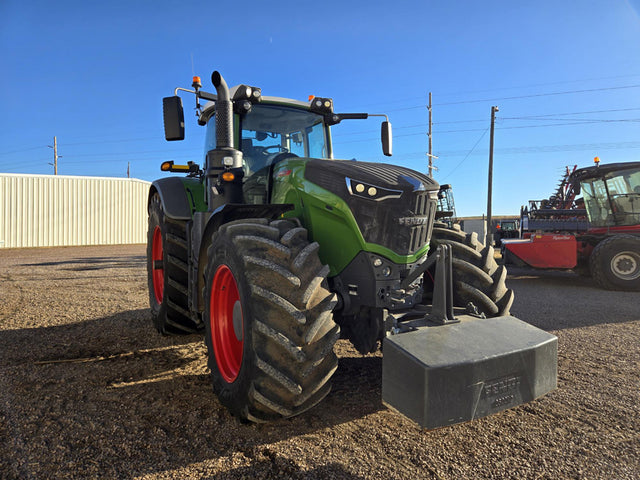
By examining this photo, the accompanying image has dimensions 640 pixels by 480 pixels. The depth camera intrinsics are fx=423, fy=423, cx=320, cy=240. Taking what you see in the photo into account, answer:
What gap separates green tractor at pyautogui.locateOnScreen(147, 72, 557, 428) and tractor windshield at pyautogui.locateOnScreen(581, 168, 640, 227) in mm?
8447

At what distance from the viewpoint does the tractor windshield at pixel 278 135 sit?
369 cm

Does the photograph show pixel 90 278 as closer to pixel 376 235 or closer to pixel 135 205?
pixel 376 235

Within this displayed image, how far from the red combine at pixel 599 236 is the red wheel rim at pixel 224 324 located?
831 cm

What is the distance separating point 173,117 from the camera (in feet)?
11.7

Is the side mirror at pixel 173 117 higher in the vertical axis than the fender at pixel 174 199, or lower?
higher

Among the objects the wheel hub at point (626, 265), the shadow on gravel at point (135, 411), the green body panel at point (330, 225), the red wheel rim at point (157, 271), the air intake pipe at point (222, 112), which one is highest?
the air intake pipe at point (222, 112)

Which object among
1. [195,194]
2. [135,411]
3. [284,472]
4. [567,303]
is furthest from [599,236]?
[135,411]

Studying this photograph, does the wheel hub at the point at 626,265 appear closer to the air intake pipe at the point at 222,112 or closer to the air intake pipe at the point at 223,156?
the air intake pipe at the point at 223,156

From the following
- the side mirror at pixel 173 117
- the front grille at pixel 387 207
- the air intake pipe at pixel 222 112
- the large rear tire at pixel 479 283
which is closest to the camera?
the front grille at pixel 387 207

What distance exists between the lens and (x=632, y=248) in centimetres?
845

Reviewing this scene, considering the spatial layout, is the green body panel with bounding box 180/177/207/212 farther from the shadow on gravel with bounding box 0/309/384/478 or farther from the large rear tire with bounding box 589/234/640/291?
the large rear tire with bounding box 589/234/640/291

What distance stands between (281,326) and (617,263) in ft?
29.4

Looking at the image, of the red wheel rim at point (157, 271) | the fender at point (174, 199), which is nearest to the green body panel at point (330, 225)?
the fender at point (174, 199)

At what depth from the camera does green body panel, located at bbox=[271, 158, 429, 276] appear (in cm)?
271
